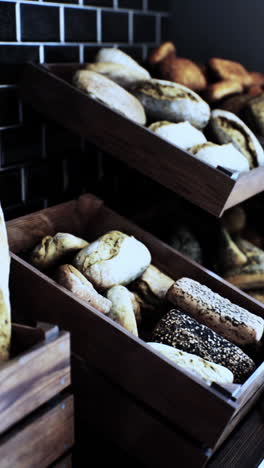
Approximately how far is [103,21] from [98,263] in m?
0.97

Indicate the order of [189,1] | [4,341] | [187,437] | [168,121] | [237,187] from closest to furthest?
[4,341] < [187,437] < [237,187] < [168,121] < [189,1]

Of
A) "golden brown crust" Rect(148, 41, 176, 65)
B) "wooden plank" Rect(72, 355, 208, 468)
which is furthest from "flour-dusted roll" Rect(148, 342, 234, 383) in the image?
"golden brown crust" Rect(148, 41, 176, 65)

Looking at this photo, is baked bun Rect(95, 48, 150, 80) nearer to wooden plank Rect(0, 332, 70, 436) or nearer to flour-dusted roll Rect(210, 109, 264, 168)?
flour-dusted roll Rect(210, 109, 264, 168)

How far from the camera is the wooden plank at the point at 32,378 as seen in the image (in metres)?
0.77

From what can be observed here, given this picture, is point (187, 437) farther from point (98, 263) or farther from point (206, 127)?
point (206, 127)

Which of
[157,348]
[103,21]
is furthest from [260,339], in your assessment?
[103,21]

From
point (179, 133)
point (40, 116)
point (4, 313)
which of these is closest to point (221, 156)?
point (179, 133)

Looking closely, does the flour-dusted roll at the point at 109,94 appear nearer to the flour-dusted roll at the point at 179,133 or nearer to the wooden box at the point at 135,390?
the flour-dusted roll at the point at 179,133

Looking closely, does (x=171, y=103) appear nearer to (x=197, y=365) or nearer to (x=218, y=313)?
(x=218, y=313)

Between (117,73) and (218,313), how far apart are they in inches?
29.8

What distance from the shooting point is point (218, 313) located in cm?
120

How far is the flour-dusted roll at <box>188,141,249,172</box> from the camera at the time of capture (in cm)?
127

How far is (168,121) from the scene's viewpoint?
1.41m

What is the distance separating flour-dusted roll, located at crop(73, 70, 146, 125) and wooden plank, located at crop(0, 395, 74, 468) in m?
0.74
